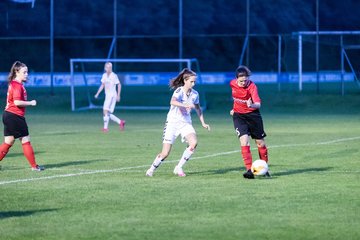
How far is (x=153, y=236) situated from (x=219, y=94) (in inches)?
1352

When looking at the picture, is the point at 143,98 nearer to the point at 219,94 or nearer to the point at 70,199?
the point at 219,94

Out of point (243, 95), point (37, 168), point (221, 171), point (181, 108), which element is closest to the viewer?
point (243, 95)

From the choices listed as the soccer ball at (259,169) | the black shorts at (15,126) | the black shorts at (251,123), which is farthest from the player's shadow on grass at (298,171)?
the black shorts at (15,126)

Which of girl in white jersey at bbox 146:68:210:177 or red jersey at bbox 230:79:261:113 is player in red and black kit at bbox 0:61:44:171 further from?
red jersey at bbox 230:79:261:113

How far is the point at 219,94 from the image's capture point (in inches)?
1753

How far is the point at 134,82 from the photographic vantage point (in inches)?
1969

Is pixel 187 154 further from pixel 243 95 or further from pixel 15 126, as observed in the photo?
pixel 15 126

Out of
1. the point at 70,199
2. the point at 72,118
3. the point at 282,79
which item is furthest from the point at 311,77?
the point at 70,199

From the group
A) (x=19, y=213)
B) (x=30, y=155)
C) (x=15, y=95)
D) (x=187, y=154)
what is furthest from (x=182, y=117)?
(x=19, y=213)

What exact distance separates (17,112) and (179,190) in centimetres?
439

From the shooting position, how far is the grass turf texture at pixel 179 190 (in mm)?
10789

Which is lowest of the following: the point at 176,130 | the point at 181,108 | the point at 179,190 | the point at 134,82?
the point at 134,82

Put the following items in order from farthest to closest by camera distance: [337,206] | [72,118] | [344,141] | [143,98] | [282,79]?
[282,79] → [143,98] → [72,118] → [344,141] → [337,206]

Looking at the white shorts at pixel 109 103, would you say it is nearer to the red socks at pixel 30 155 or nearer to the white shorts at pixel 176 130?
the red socks at pixel 30 155
